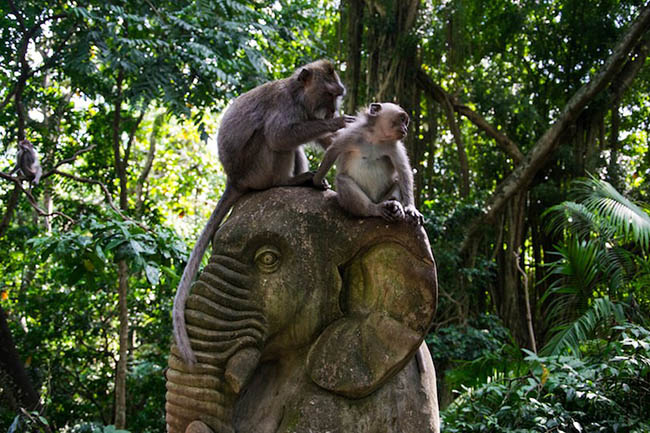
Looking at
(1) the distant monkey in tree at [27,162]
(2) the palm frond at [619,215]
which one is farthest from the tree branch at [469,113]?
(1) the distant monkey in tree at [27,162]

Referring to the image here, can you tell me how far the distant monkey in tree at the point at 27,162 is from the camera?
6645 millimetres

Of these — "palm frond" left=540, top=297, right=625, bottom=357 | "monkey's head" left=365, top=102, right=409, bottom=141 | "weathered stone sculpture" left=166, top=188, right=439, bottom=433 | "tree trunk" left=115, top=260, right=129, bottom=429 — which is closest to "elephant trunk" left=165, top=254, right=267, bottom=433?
"weathered stone sculpture" left=166, top=188, right=439, bottom=433

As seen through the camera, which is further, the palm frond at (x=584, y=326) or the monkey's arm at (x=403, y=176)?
the palm frond at (x=584, y=326)

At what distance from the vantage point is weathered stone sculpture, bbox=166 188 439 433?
2.39 m

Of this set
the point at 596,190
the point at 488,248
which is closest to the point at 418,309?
the point at 596,190

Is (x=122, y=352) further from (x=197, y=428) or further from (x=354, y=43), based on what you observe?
(x=354, y=43)

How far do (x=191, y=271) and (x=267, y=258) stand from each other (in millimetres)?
435

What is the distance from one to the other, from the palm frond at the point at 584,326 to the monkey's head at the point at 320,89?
3452mm

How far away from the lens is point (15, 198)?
249 inches

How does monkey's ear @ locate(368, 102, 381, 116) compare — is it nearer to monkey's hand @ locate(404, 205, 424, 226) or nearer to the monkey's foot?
monkey's hand @ locate(404, 205, 424, 226)

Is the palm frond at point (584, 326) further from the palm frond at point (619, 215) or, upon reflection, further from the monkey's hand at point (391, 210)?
the monkey's hand at point (391, 210)

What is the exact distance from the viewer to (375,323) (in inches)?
99.2

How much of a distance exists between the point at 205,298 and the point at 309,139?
3.88 feet

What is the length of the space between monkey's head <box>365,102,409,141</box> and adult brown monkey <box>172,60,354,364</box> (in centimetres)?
39
